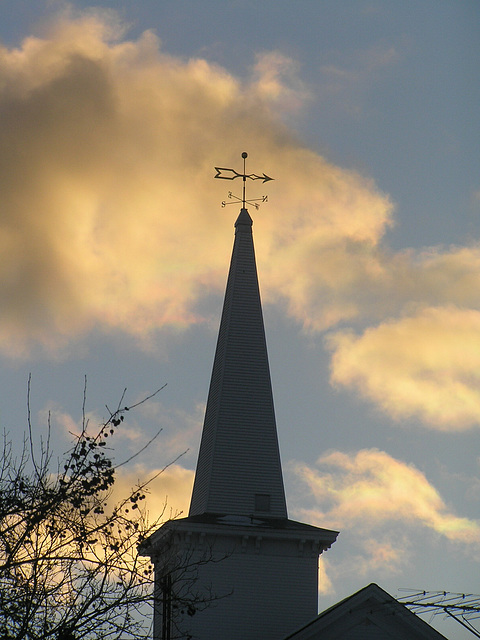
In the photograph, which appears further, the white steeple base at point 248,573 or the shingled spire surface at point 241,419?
the shingled spire surface at point 241,419

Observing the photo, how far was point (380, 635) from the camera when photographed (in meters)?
36.8

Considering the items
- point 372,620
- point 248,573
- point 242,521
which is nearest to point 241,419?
point 242,521

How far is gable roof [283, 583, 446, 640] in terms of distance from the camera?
3603 centimetres

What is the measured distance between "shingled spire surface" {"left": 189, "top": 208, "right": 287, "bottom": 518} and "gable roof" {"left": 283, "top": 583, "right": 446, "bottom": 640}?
5.51 meters

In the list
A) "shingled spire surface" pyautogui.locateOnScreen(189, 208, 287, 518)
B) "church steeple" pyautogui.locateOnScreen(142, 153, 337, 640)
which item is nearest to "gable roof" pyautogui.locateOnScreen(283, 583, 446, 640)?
"church steeple" pyautogui.locateOnScreen(142, 153, 337, 640)

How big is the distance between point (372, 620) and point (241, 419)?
30.6 feet

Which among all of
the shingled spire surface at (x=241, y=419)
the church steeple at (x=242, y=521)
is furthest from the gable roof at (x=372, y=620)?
the shingled spire surface at (x=241, y=419)

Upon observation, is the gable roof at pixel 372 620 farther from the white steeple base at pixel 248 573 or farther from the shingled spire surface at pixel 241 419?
the shingled spire surface at pixel 241 419

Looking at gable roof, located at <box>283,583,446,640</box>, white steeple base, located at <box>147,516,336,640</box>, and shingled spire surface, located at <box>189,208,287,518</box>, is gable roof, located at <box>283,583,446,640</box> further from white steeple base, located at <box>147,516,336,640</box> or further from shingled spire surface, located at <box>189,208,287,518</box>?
shingled spire surface, located at <box>189,208,287,518</box>

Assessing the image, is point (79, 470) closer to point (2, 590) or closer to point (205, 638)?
point (2, 590)

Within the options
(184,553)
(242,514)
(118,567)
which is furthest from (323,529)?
(118,567)

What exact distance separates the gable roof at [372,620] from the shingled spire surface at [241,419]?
5.51 metres

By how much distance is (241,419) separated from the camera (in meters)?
42.2

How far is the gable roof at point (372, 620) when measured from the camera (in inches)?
1419
